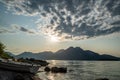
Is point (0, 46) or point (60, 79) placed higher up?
point (0, 46)

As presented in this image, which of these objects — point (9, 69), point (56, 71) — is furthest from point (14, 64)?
point (56, 71)

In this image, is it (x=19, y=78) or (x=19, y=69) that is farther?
(x=19, y=69)

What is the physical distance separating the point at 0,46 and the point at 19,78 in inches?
1564

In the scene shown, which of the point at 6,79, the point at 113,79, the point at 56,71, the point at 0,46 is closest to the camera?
the point at 6,79

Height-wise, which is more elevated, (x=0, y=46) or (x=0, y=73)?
(x=0, y=46)

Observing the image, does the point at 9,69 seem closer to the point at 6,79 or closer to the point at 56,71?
the point at 6,79

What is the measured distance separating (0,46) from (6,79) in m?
41.3

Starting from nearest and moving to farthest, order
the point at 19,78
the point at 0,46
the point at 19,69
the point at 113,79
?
the point at 19,78
the point at 19,69
the point at 0,46
the point at 113,79

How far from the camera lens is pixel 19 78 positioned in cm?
2634

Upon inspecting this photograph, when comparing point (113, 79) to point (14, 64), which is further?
point (113, 79)

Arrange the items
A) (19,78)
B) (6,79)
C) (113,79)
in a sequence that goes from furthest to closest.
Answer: (113,79), (19,78), (6,79)

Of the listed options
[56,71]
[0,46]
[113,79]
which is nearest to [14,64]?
[0,46]

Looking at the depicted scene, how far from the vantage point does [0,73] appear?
961 inches

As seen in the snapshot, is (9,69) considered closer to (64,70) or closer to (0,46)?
(0,46)
